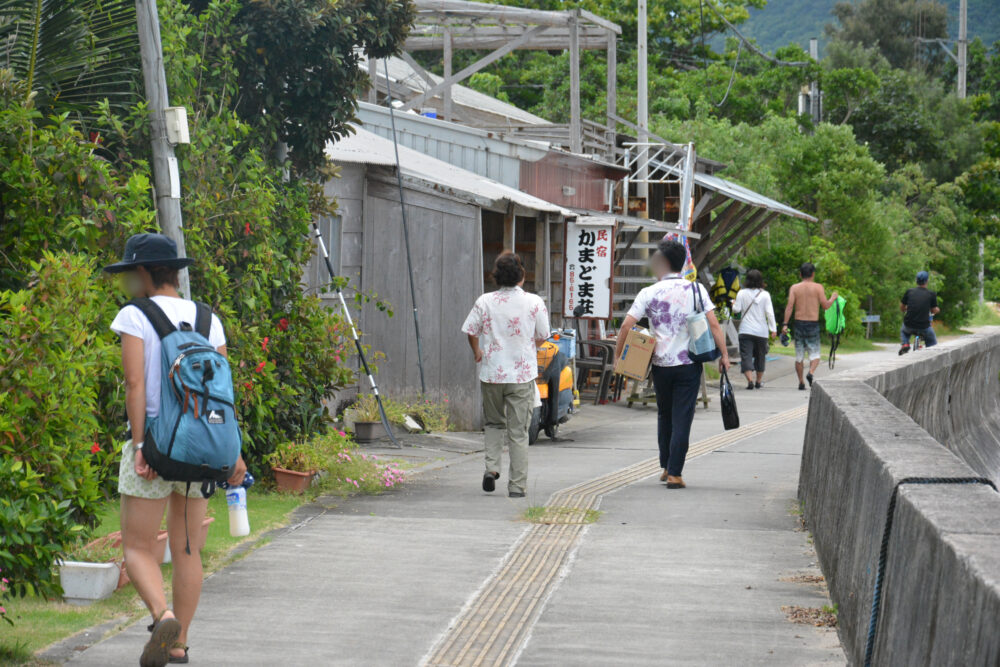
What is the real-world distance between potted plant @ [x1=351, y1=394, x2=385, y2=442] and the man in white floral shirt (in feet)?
11.0

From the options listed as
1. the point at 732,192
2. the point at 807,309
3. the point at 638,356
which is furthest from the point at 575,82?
the point at 732,192

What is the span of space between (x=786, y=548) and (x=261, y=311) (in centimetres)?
410

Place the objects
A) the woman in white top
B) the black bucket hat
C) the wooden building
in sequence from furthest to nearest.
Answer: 1. the woman in white top
2. the wooden building
3. the black bucket hat

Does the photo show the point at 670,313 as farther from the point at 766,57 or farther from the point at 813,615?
the point at 766,57

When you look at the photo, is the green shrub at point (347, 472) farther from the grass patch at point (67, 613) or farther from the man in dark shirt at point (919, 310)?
the man in dark shirt at point (919, 310)

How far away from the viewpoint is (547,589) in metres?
6.35

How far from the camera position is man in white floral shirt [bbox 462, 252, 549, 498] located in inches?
366

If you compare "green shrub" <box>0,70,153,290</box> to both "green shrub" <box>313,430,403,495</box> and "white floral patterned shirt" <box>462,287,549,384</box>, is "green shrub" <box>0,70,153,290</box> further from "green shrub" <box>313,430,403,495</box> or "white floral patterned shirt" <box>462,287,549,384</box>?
"white floral patterned shirt" <box>462,287,549,384</box>

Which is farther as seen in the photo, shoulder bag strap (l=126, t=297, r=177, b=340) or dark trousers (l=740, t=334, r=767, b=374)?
dark trousers (l=740, t=334, r=767, b=374)

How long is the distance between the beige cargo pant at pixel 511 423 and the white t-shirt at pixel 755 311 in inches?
445

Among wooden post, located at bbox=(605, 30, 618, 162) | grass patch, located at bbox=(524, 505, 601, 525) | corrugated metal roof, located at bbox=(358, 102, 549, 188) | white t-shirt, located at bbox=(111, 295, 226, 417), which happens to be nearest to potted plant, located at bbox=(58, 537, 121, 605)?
white t-shirt, located at bbox=(111, 295, 226, 417)

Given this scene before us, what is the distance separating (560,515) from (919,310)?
549 inches

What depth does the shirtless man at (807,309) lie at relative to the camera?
19.3 m

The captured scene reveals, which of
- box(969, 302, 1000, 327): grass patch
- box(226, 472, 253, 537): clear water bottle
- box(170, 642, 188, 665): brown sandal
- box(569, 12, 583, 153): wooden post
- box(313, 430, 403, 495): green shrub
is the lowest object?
box(969, 302, 1000, 327): grass patch
